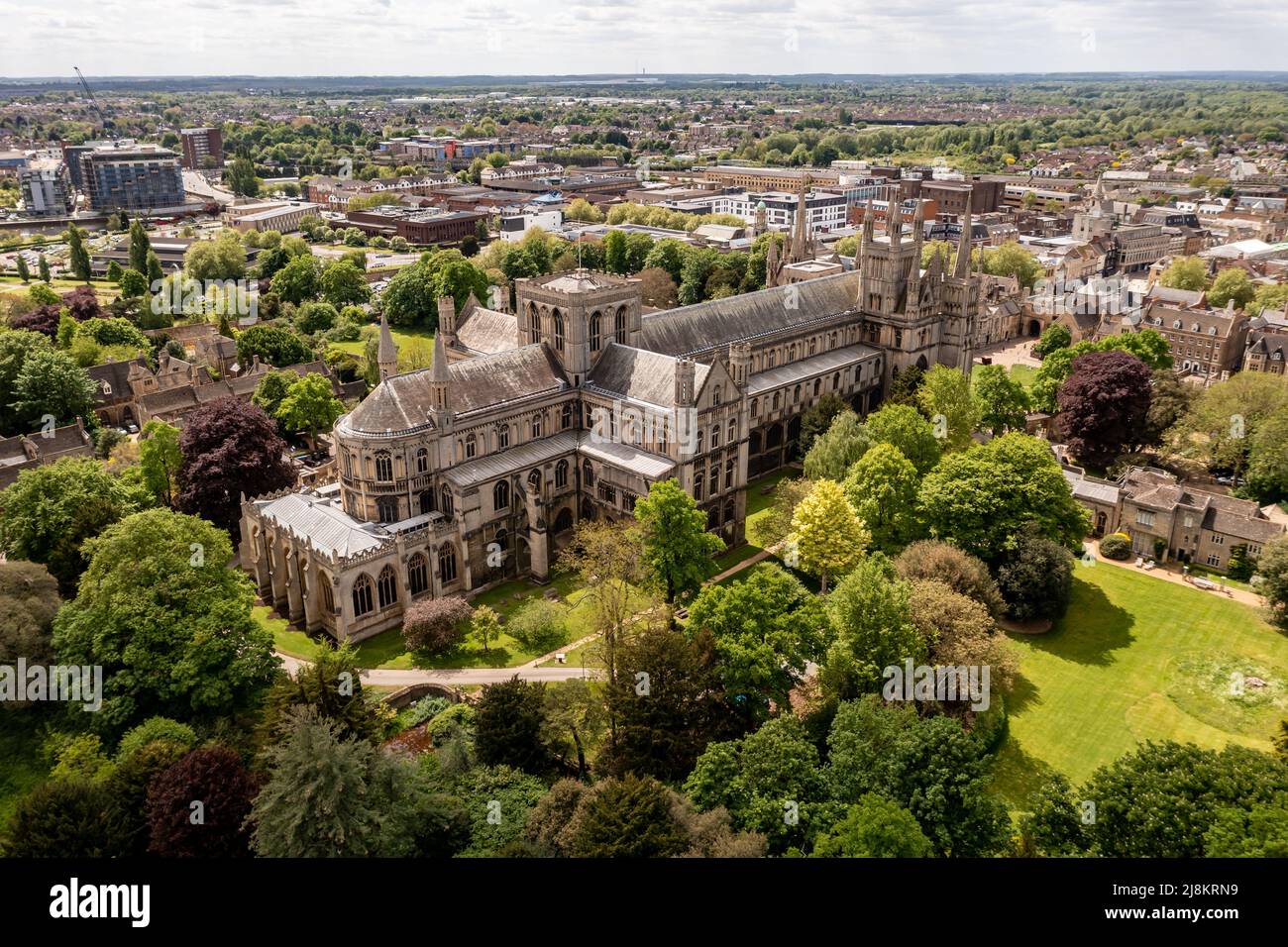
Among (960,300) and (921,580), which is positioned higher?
(960,300)

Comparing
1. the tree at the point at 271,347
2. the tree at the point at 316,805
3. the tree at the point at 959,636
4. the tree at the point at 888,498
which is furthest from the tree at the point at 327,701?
the tree at the point at 271,347

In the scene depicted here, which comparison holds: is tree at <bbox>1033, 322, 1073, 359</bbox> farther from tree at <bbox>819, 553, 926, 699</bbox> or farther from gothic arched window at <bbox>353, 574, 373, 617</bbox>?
gothic arched window at <bbox>353, 574, 373, 617</bbox>

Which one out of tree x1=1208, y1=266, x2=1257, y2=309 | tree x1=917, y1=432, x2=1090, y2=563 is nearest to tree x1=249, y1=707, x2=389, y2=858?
tree x1=917, y1=432, x2=1090, y2=563

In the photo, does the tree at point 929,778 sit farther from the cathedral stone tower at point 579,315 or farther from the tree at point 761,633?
the cathedral stone tower at point 579,315

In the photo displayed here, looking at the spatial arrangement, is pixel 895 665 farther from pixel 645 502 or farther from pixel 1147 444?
pixel 1147 444

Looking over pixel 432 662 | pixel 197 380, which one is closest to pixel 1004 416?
pixel 432 662

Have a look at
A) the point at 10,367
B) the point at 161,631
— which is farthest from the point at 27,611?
the point at 10,367
